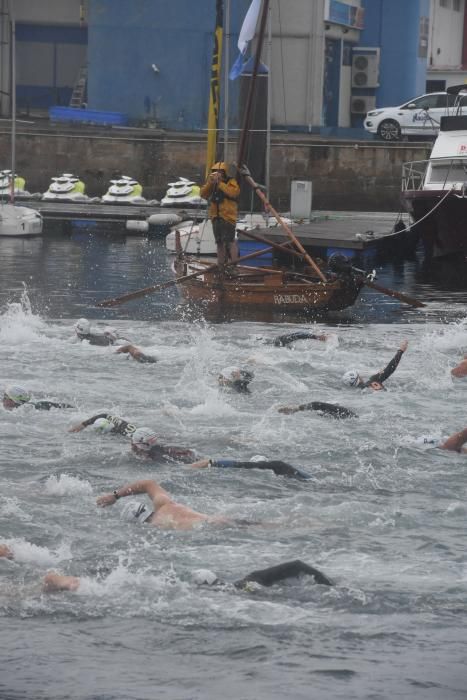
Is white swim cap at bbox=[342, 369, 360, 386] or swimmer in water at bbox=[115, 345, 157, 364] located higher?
white swim cap at bbox=[342, 369, 360, 386]

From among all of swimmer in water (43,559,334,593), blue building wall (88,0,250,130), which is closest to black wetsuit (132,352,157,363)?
swimmer in water (43,559,334,593)

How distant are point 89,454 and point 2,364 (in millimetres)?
5262

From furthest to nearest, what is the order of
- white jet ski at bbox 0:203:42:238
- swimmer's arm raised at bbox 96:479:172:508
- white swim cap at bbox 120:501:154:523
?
white jet ski at bbox 0:203:42:238 → swimmer's arm raised at bbox 96:479:172:508 → white swim cap at bbox 120:501:154:523

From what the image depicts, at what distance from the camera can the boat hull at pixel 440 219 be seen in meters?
30.9

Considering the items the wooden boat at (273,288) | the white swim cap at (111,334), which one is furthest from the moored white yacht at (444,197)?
the white swim cap at (111,334)

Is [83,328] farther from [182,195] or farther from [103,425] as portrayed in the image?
[182,195]

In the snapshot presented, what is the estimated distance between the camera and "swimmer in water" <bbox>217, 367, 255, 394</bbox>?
17.2m

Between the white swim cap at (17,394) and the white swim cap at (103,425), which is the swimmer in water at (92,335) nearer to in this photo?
the white swim cap at (17,394)

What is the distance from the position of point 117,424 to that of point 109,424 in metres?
0.11

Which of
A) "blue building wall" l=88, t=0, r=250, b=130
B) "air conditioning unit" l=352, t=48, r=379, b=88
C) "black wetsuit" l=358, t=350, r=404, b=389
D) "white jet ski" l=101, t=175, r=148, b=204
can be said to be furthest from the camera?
"air conditioning unit" l=352, t=48, r=379, b=88

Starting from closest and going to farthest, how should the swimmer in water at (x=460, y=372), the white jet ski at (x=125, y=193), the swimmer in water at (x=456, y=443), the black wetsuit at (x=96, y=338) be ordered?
1. the swimmer in water at (x=456, y=443)
2. the swimmer in water at (x=460, y=372)
3. the black wetsuit at (x=96, y=338)
4. the white jet ski at (x=125, y=193)

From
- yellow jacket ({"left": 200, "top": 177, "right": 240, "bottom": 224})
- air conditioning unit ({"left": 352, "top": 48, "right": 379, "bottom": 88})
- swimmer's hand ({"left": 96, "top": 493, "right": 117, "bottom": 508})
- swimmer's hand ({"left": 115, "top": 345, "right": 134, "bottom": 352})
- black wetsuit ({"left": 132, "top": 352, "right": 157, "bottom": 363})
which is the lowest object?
swimmer's hand ({"left": 96, "top": 493, "right": 117, "bottom": 508})

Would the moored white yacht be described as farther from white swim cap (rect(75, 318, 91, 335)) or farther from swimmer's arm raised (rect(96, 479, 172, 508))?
swimmer's arm raised (rect(96, 479, 172, 508))

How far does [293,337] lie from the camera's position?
20172mm
